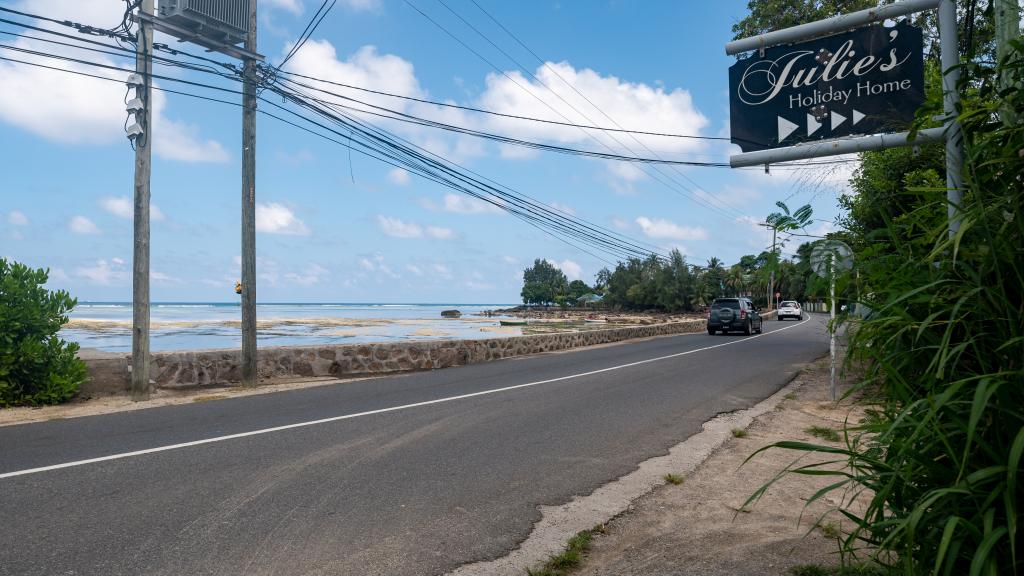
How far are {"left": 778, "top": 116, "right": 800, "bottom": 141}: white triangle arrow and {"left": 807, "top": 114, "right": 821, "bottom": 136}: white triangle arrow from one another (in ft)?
0.56

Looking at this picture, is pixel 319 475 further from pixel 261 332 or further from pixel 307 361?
pixel 261 332

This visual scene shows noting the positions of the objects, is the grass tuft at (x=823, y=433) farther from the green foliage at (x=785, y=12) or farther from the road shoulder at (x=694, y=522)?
the green foliage at (x=785, y=12)

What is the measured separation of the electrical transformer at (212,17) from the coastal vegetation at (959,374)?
1514 cm

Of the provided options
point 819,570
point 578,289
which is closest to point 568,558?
point 819,570

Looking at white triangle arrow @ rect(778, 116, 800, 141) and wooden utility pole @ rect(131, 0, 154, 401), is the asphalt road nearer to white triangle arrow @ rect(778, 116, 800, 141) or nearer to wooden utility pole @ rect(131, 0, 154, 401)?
wooden utility pole @ rect(131, 0, 154, 401)

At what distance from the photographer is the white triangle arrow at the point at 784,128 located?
21.4 feet

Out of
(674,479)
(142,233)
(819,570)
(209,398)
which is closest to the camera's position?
(819,570)

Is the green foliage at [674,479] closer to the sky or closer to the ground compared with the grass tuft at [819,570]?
closer to the ground

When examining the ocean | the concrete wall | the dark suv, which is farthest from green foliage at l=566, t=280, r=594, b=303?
the concrete wall

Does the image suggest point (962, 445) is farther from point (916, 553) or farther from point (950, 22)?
point (950, 22)

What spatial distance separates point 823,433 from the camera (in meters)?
7.64

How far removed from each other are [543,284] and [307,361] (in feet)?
557

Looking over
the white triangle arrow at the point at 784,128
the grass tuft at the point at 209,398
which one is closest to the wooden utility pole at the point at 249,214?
the grass tuft at the point at 209,398

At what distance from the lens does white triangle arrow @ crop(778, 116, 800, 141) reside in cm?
651
